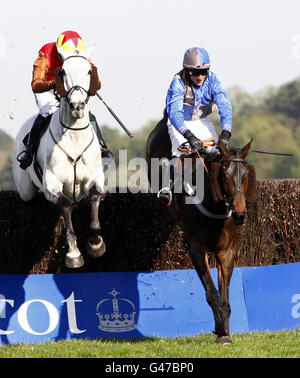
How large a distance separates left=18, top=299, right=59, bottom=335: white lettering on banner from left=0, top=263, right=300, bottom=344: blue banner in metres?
0.01

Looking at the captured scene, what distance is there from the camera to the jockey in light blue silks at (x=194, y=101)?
361 inches

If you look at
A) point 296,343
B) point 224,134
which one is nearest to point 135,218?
point 224,134

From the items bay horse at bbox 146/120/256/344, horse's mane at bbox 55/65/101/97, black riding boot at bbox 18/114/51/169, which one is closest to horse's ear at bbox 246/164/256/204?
bay horse at bbox 146/120/256/344

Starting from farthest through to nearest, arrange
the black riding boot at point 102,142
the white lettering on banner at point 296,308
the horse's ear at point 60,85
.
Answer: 1. the white lettering on banner at point 296,308
2. the black riding boot at point 102,142
3. the horse's ear at point 60,85

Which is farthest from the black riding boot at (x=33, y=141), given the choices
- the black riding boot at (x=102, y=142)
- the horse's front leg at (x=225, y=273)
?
the horse's front leg at (x=225, y=273)

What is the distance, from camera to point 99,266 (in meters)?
9.92

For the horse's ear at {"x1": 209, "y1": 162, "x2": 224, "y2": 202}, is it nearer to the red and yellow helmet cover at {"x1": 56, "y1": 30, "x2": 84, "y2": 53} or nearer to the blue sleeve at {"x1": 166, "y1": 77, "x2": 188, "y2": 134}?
the blue sleeve at {"x1": 166, "y1": 77, "x2": 188, "y2": 134}

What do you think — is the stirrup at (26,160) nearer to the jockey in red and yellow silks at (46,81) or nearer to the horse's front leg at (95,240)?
the jockey in red and yellow silks at (46,81)

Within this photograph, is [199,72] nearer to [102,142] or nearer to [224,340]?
[102,142]

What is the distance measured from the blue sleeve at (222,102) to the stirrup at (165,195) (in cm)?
93
